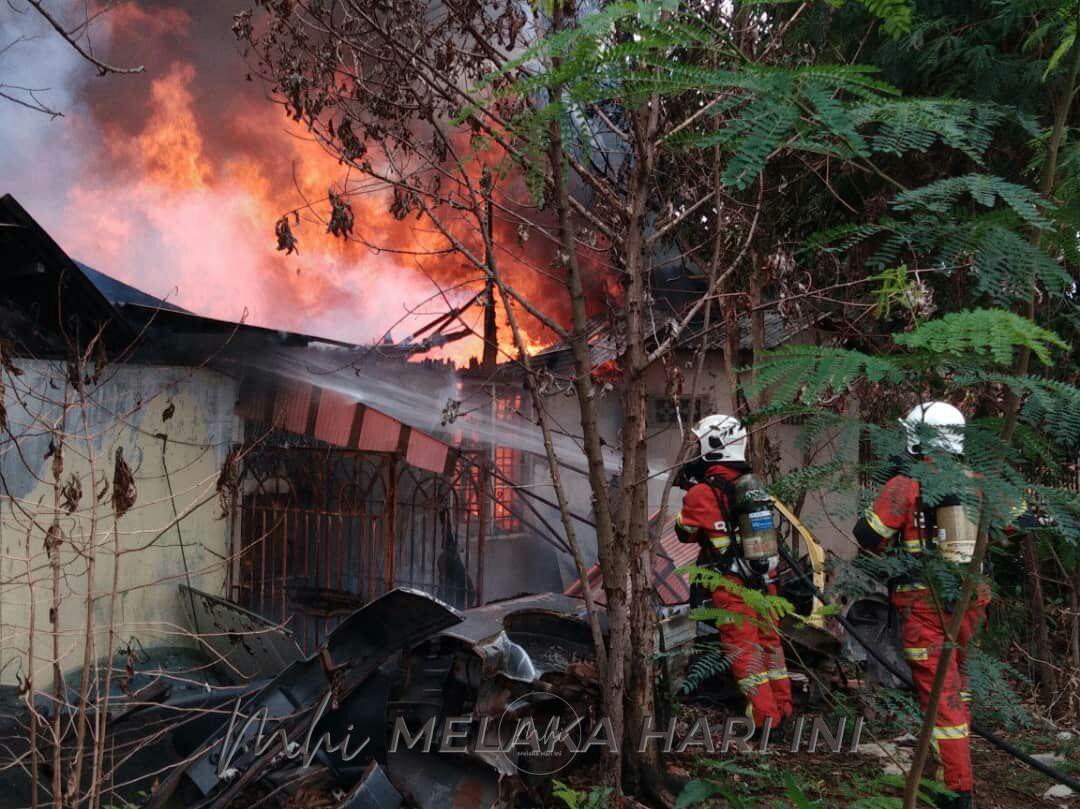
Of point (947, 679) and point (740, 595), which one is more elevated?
point (740, 595)

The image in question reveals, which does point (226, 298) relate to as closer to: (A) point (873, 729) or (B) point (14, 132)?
(B) point (14, 132)

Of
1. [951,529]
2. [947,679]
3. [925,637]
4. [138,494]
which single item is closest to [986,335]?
[951,529]

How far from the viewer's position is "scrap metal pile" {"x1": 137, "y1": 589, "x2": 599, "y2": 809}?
388 cm

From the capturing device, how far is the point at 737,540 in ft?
16.8

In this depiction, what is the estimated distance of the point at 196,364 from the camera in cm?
773

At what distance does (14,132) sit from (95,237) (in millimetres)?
1380

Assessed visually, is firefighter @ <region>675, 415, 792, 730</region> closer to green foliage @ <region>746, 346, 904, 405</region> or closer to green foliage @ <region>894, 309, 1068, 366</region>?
green foliage @ <region>746, 346, 904, 405</region>

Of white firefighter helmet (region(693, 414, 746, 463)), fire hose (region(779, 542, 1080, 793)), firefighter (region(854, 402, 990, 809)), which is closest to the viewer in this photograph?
fire hose (region(779, 542, 1080, 793))

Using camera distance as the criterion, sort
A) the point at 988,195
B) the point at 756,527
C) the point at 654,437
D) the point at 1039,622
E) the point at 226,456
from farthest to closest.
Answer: the point at 654,437, the point at 226,456, the point at 1039,622, the point at 756,527, the point at 988,195

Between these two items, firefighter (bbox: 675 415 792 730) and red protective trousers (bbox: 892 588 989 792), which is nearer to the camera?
red protective trousers (bbox: 892 588 989 792)

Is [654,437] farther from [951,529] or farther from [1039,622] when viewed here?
[951,529]

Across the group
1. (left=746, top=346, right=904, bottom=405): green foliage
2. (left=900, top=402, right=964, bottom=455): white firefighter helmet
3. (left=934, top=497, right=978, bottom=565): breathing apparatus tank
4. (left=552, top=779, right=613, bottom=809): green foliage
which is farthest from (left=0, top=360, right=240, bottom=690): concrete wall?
(left=900, top=402, right=964, bottom=455): white firefighter helmet

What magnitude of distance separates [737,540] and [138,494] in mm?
5362

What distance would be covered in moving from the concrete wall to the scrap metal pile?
8.30 feet
